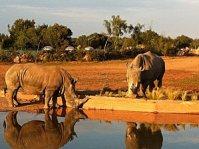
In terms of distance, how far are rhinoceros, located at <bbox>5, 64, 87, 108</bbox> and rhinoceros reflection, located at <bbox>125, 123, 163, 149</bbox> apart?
122 inches

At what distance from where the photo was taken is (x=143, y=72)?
20672 mm

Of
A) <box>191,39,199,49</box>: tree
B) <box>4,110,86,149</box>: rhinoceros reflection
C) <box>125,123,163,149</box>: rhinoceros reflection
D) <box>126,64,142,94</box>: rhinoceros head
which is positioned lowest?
<box>125,123,163,149</box>: rhinoceros reflection

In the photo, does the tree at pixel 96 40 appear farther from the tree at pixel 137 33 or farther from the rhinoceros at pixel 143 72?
the rhinoceros at pixel 143 72

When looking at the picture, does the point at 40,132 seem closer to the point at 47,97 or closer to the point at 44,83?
the point at 47,97

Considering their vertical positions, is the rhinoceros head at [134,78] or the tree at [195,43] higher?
the rhinoceros head at [134,78]

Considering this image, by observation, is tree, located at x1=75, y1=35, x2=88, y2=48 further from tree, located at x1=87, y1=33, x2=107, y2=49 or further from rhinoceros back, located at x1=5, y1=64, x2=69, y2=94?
rhinoceros back, located at x1=5, y1=64, x2=69, y2=94

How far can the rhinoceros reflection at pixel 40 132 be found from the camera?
14.6m

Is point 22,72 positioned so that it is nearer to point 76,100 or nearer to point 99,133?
point 76,100

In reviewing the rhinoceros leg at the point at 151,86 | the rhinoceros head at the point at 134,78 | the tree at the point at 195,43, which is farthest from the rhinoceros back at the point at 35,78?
the tree at the point at 195,43

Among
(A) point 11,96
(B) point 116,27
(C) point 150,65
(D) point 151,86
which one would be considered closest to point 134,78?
(C) point 150,65

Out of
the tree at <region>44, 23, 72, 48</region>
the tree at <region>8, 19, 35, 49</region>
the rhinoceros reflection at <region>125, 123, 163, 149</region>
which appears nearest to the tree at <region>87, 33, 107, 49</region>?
the tree at <region>44, 23, 72, 48</region>

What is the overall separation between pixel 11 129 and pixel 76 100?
3.82m

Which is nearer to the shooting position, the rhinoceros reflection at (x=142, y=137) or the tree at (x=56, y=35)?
the rhinoceros reflection at (x=142, y=137)

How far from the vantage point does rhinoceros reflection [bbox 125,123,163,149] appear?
1476 cm
